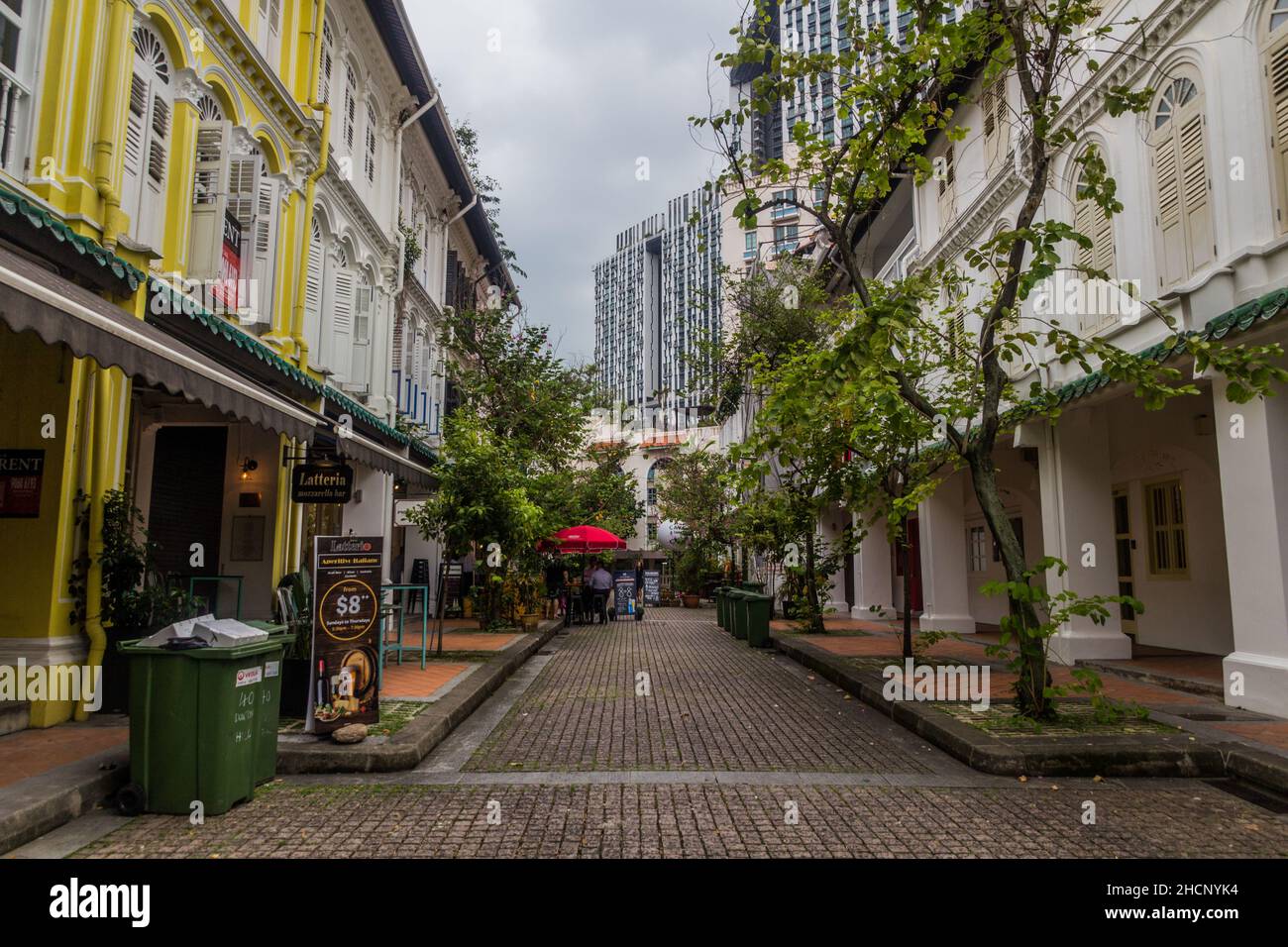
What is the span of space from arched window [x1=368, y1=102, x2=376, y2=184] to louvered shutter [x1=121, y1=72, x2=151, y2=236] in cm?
779

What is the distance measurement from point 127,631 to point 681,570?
82.9 ft

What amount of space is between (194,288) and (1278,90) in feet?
36.9

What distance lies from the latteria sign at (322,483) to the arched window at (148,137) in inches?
133

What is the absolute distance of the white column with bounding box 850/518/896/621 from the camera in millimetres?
20469

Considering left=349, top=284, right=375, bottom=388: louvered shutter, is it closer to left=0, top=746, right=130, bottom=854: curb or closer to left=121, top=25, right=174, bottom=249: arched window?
left=121, top=25, right=174, bottom=249: arched window

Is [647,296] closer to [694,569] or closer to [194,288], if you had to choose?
[694,569]

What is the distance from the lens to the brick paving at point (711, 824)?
440cm

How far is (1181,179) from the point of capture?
9.04 metres

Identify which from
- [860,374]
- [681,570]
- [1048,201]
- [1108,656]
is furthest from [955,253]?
[681,570]

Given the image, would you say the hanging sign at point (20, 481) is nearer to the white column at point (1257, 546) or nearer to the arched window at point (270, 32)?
the arched window at point (270, 32)

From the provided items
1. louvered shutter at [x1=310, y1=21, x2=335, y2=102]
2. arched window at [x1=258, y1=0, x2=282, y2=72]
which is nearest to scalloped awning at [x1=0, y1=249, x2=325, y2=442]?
arched window at [x1=258, y1=0, x2=282, y2=72]

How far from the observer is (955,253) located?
15.4m

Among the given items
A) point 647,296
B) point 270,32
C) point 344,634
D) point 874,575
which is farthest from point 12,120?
point 647,296

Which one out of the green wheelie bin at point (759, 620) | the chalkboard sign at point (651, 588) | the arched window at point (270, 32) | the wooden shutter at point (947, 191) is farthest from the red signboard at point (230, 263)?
the chalkboard sign at point (651, 588)
